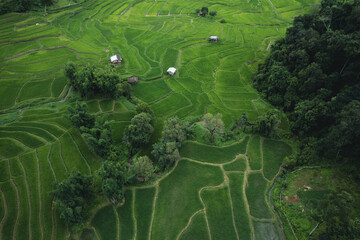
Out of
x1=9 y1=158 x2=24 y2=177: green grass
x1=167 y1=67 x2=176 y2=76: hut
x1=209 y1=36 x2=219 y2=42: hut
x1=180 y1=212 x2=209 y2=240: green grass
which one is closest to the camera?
x1=180 y1=212 x2=209 y2=240: green grass

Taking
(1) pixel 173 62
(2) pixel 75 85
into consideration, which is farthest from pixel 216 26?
(2) pixel 75 85

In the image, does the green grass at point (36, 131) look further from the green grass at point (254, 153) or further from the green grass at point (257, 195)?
the green grass at point (254, 153)

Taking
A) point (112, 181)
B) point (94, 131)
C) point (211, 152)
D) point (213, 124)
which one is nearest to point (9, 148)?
point (94, 131)

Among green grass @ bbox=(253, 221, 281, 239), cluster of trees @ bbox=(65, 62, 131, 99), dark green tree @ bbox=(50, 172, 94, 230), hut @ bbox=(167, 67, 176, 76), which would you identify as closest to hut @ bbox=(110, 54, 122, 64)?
cluster of trees @ bbox=(65, 62, 131, 99)

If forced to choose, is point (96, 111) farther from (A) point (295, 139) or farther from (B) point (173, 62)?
(A) point (295, 139)

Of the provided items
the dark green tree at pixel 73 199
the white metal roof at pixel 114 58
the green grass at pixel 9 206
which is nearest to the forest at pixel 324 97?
the dark green tree at pixel 73 199

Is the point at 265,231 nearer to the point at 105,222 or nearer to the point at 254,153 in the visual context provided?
the point at 254,153

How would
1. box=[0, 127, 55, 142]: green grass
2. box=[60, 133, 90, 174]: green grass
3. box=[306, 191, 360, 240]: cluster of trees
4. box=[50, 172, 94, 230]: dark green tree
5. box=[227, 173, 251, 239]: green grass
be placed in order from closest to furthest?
box=[306, 191, 360, 240]: cluster of trees, box=[50, 172, 94, 230]: dark green tree, box=[227, 173, 251, 239]: green grass, box=[60, 133, 90, 174]: green grass, box=[0, 127, 55, 142]: green grass

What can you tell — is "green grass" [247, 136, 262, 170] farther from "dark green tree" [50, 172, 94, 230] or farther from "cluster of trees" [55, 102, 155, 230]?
"dark green tree" [50, 172, 94, 230]
